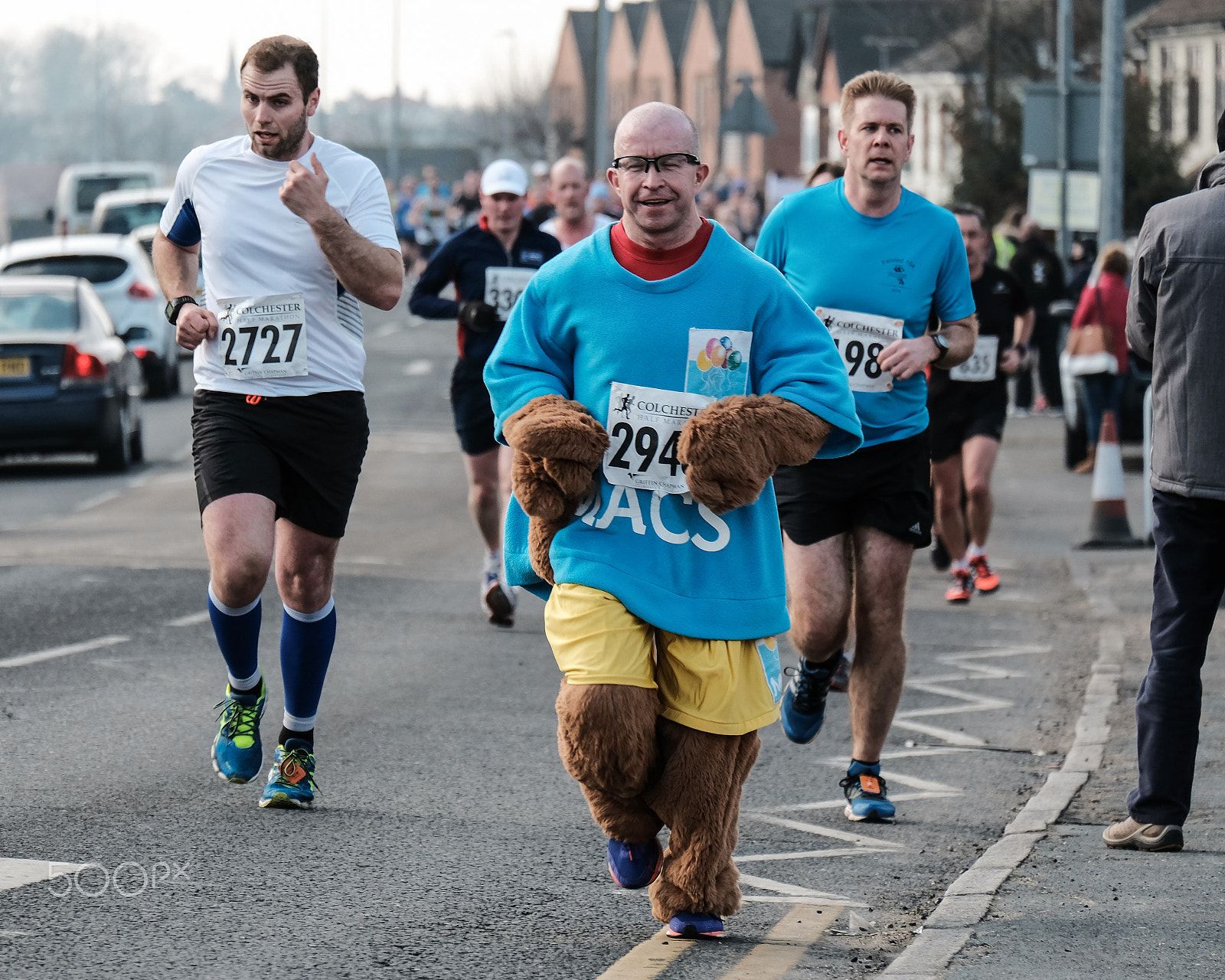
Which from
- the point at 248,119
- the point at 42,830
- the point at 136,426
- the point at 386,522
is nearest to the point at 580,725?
the point at 42,830

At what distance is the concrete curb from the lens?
15.8ft

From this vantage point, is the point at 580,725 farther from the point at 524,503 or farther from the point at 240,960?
the point at 240,960

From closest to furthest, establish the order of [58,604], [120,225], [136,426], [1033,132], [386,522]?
[58,604]
[386,522]
[136,426]
[1033,132]
[120,225]

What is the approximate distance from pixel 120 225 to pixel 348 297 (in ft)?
101

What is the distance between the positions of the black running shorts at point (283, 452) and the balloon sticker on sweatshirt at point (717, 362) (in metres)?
1.65

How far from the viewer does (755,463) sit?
4.80 m

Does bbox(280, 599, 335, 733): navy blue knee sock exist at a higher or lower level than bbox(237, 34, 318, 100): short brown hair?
lower

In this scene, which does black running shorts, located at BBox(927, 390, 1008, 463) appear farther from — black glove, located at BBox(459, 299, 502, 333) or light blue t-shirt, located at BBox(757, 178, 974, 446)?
light blue t-shirt, located at BBox(757, 178, 974, 446)

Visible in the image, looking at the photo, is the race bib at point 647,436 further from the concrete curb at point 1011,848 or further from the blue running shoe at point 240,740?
the blue running shoe at point 240,740

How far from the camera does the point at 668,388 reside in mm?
4965

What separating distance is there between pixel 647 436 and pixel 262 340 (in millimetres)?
1701

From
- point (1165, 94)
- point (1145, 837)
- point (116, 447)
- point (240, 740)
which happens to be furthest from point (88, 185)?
point (1145, 837)

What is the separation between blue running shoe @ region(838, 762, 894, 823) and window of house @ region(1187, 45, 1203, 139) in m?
47.1

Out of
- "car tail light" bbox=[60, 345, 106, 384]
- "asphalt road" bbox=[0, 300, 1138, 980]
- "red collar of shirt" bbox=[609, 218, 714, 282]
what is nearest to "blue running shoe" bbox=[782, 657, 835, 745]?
"asphalt road" bbox=[0, 300, 1138, 980]
